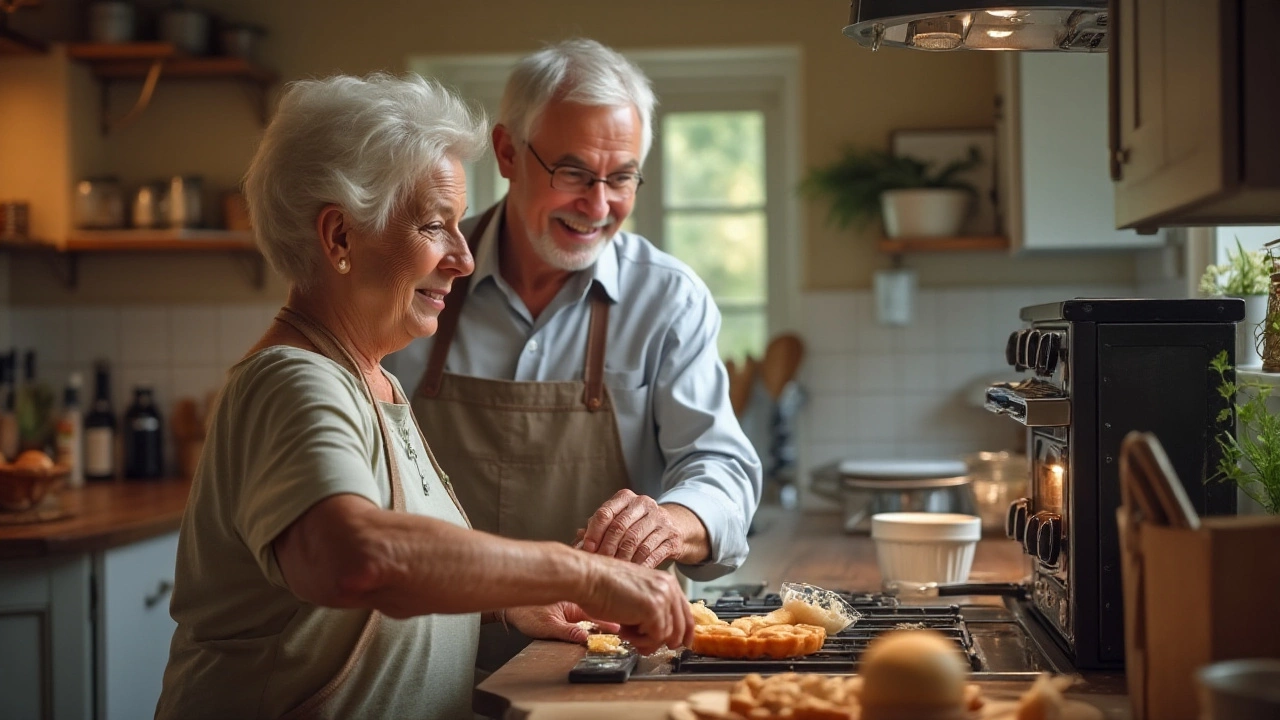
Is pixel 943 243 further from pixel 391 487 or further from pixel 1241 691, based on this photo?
pixel 1241 691

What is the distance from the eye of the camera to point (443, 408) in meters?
2.03

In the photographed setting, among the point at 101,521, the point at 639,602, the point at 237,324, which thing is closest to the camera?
the point at 639,602

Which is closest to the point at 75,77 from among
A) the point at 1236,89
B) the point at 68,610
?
the point at 68,610

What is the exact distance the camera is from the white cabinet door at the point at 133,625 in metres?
2.80

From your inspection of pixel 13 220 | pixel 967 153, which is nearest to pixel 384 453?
pixel 967 153

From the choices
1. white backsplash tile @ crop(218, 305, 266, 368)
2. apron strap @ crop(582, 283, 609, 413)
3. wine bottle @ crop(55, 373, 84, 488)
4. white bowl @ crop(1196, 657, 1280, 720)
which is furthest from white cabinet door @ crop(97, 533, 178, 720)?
white bowl @ crop(1196, 657, 1280, 720)

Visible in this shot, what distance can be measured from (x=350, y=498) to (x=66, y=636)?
1.91 m

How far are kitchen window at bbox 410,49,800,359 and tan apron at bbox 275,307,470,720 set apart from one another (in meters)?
2.52

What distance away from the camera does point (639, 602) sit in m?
1.28

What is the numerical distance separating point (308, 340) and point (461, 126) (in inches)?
12.5

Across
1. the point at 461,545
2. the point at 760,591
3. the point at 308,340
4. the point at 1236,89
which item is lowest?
the point at 760,591

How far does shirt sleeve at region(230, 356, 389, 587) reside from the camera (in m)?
1.16

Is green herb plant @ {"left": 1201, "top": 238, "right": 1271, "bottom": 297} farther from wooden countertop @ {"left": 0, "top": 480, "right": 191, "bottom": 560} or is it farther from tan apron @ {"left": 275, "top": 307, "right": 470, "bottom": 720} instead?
wooden countertop @ {"left": 0, "top": 480, "right": 191, "bottom": 560}

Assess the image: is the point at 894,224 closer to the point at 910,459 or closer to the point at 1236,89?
the point at 910,459
